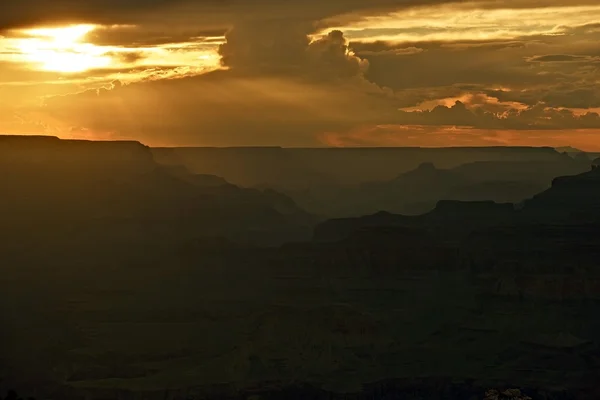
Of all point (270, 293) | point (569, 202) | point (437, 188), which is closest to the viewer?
point (270, 293)

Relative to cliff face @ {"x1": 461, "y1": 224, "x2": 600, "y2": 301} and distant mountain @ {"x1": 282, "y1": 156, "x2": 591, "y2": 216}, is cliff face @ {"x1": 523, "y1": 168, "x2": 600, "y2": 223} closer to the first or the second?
cliff face @ {"x1": 461, "y1": 224, "x2": 600, "y2": 301}

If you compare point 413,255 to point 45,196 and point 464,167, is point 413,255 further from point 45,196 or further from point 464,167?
point 464,167

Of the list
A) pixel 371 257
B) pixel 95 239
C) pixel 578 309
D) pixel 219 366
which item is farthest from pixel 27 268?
pixel 578 309

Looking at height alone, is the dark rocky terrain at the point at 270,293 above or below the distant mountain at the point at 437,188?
above

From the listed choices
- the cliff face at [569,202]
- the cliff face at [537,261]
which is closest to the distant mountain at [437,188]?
the cliff face at [569,202]

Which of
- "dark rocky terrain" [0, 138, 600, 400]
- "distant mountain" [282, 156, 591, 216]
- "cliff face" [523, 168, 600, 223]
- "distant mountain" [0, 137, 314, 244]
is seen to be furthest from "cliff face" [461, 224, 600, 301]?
"distant mountain" [282, 156, 591, 216]

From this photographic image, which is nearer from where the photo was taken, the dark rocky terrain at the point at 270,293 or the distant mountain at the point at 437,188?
the dark rocky terrain at the point at 270,293

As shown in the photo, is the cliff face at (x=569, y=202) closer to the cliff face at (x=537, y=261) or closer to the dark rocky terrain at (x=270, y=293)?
the dark rocky terrain at (x=270, y=293)

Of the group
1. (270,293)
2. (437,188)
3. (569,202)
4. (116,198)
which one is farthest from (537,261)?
(437,188)

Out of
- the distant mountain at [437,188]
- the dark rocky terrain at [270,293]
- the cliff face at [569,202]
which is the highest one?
the cliff face at [569,202]

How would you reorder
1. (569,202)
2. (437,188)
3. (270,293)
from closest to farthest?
1. (270,293)
2. (569,202)
3. (437,188)

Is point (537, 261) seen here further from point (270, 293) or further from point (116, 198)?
point (116, 198)
